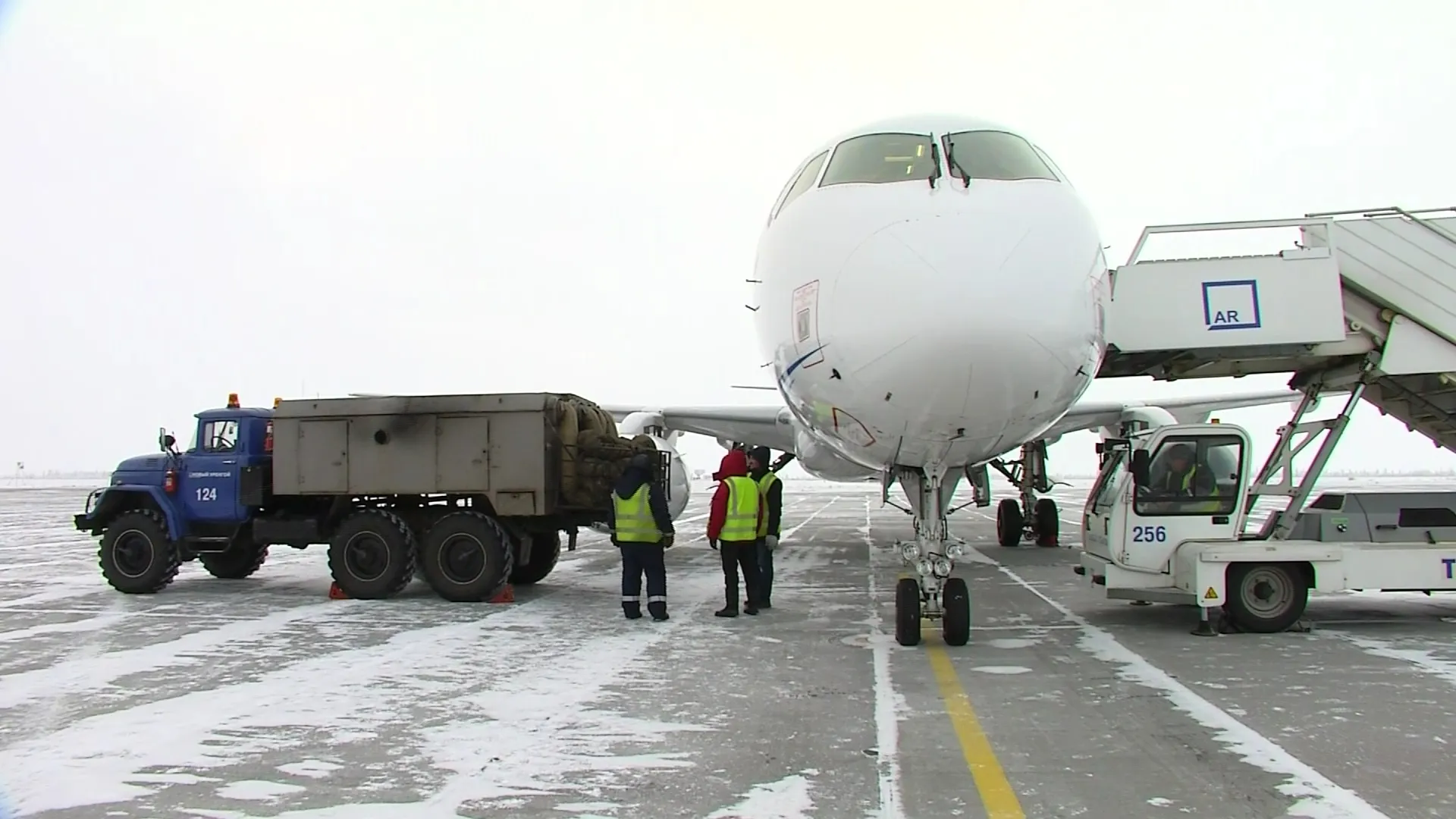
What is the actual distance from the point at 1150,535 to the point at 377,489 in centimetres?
723

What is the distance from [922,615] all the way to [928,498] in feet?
3.00

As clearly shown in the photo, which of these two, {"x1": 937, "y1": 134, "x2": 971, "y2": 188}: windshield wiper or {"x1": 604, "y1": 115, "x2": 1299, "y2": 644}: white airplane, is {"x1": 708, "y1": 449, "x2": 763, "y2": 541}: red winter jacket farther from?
{"x1": 937, "y1": 134, "x2": 971, "y2": 188}: windshield wiper

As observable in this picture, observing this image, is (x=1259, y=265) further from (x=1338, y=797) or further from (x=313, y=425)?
(x=313, y=425)

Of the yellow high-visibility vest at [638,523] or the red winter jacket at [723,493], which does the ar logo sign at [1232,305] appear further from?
the yellow high-visibility vest at [638,523]

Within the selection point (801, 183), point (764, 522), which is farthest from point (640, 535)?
point (801, 183)

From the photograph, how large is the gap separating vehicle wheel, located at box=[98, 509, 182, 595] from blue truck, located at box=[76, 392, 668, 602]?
0.01 metres

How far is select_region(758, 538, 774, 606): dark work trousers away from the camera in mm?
9562

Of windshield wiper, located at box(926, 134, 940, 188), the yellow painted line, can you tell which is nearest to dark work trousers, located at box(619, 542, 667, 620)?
the yellow painted line

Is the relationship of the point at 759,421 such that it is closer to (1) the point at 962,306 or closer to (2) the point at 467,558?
(2) the point at 467,558

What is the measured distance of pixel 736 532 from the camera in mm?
9141

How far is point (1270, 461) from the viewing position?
362 inches

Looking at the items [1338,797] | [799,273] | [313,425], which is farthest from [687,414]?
[1338,797]

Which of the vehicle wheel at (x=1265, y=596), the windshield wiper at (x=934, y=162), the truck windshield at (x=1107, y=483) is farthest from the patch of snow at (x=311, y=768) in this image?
the truck windshield at (x=1107, y=483)

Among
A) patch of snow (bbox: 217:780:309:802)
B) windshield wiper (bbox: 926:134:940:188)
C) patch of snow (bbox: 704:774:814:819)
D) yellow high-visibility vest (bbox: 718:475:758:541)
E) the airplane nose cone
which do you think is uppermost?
windshield wiper (bbox: 926:134:940:188)
